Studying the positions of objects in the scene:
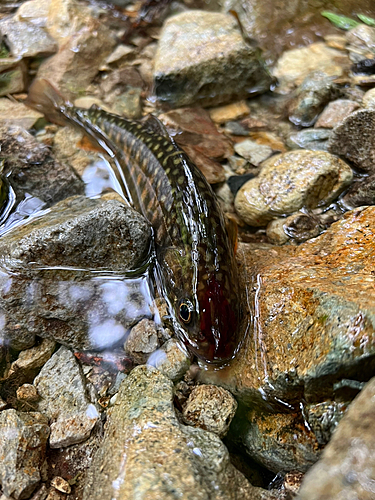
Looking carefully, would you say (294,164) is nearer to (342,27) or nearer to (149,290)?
(149,290)

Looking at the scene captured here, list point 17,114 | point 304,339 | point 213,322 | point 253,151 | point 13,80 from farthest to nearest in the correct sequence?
point 13,80
point 17,114
point 253,151
point 213,322
point 304,339

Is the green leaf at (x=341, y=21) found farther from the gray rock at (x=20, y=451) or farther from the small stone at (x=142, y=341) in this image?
the gray rock at (x=20, y=451)

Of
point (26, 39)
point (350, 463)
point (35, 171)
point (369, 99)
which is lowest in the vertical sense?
point (35, 171)

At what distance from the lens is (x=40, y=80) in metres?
5.91

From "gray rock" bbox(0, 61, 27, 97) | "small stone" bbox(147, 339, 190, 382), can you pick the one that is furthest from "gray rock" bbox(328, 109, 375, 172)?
"gray rock" bbox(0, 61, 27, 97)

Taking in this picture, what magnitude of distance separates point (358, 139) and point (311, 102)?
1.29 meters

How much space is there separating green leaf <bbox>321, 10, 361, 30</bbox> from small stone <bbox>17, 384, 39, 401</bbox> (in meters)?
7.09

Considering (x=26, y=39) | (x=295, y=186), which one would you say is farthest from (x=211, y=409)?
(x=26, y=39)

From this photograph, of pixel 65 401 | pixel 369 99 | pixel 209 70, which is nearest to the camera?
pixel 65 401

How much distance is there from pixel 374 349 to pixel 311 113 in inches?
156

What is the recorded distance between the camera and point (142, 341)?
10.7ft

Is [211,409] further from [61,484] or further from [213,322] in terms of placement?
[61,484]

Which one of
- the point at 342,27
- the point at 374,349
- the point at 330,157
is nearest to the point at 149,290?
the point at 374,349

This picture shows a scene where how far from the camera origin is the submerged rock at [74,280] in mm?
3295
